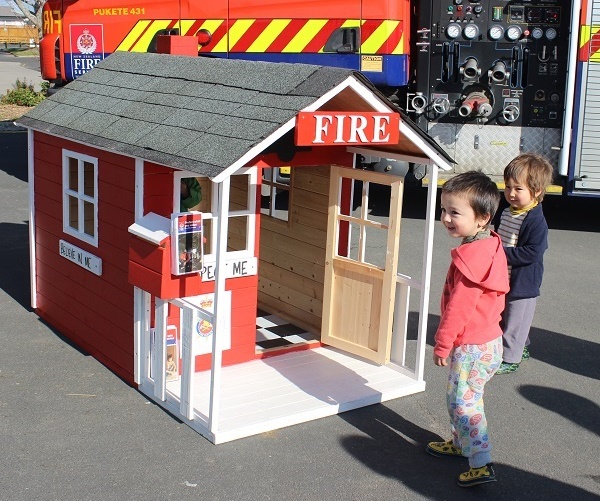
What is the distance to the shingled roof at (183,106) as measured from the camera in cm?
541

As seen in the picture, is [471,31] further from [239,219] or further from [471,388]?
[471,388]

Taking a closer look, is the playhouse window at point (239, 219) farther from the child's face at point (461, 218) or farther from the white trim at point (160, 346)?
the child's face at point (461, 218)

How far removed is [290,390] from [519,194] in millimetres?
2123

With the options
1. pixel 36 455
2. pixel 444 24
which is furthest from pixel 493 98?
pixel 36 455

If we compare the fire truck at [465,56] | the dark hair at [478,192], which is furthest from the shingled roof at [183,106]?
the fire truck at [465,56]

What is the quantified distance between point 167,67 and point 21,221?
203 inches

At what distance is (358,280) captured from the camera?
686cm

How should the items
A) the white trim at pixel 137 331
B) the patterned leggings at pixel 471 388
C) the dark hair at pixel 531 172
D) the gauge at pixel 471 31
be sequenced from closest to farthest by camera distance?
the patterned leggings at pixel 471 388
the white trim at pixel 137 331
the dark hair at pixel 531 172
the gauge at pixel 471 31

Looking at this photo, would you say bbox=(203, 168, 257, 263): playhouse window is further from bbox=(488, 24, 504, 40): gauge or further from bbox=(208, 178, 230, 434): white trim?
bbox=(488, 24, 504, 40): gauge

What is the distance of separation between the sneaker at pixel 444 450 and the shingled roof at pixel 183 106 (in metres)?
2.11

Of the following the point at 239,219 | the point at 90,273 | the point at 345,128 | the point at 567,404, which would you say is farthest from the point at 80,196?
the point at 567,404

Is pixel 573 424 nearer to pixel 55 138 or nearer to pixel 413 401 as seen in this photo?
pixel 413 401

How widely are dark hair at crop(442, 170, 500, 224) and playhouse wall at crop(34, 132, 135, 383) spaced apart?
2351mm

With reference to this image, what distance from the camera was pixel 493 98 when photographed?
1064 centimetres
